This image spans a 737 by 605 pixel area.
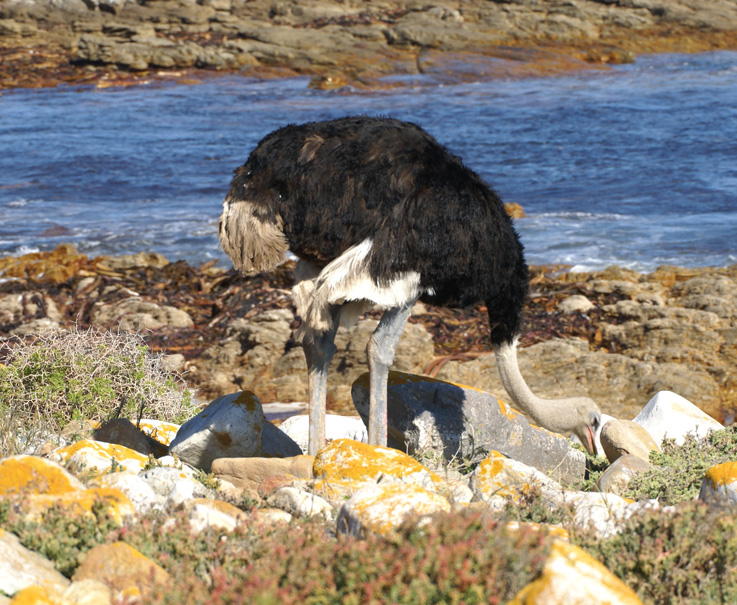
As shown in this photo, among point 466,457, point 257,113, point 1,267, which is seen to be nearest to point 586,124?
point 257,113

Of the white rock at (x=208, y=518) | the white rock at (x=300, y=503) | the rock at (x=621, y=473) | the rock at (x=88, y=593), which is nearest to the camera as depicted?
the rock at (x=88, y=593)

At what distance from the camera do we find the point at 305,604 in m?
2.80

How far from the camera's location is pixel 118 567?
312 cm

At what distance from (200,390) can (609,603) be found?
5.90 m

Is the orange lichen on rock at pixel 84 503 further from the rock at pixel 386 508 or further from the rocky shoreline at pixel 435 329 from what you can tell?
the rocky shoreline at pixel 435 329

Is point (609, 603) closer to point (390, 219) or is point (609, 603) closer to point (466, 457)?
point (390, 219)

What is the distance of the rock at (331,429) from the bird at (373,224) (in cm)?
130

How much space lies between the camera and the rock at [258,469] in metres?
4.84

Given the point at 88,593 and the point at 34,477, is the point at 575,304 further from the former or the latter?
the point at 88,593

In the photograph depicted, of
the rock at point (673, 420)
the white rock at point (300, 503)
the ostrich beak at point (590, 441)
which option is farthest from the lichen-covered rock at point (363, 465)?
the rock at point (673, 420)

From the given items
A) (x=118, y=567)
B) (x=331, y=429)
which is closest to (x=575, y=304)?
(x=331, y=429)

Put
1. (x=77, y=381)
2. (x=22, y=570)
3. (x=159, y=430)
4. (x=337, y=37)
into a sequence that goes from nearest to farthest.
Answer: (x=22, y=570) → (x=77, y=381) → (x=159, y=430) → (x=337, y=37)

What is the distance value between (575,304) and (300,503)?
20.4 feet

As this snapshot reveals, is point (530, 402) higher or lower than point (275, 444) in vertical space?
higher
